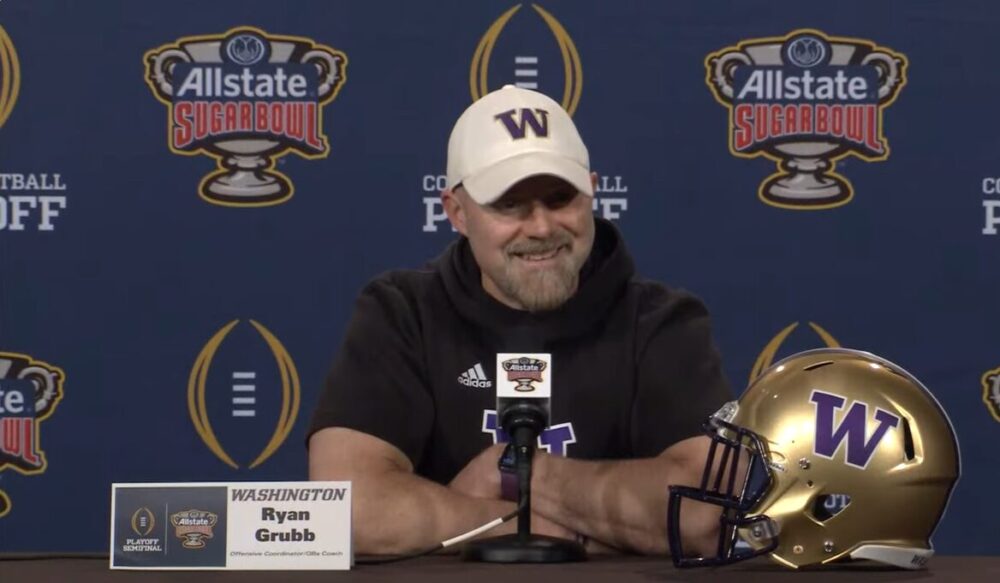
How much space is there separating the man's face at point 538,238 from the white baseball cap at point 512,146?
4cm

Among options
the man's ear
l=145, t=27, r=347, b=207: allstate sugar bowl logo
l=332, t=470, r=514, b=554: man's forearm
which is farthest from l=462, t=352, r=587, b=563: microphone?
l=145, t=27, r=347, b=207: allstate sugar bowl logo

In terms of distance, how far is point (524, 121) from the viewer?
8.23 feet

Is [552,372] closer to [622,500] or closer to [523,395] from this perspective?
[622,500]

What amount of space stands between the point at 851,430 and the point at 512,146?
801mm

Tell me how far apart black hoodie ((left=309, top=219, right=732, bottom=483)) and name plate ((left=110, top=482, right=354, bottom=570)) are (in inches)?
23.2

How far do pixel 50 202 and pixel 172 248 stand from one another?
0.83 ft

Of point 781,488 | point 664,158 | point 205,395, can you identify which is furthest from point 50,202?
point 781,488

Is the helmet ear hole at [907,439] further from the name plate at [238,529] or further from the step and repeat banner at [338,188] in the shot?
the step and repeat banner at [338,188]

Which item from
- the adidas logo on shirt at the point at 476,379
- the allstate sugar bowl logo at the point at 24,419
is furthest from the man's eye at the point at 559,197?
the allstate sugar bowl logo at the point at 24,419

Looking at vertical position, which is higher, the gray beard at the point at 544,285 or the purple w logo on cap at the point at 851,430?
the gray beard at the point at 544,285

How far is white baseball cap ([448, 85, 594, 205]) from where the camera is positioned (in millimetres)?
2455

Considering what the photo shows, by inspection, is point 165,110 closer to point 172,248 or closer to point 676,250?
point 172,248

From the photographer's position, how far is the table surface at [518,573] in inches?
71.3


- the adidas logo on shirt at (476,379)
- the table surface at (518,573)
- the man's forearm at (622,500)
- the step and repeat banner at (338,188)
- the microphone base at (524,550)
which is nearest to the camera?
the table surface at (518,573)
